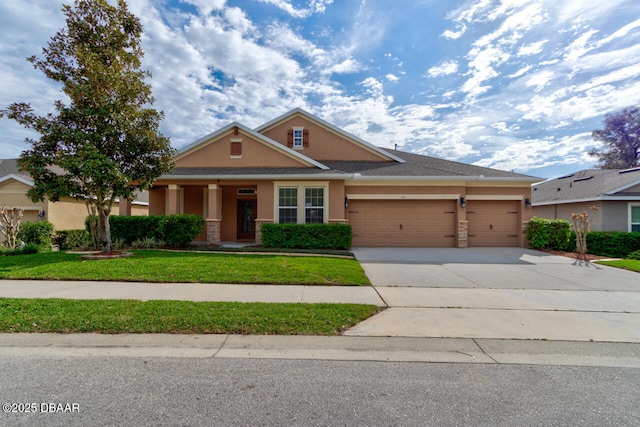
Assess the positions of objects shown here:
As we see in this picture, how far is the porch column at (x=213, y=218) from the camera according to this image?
13.6 metres

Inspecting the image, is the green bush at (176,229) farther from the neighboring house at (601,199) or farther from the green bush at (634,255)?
the neighboring house at (601,199)

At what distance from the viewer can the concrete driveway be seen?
4.50 meters

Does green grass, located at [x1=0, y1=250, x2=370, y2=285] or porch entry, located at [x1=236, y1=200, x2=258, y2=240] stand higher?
porch entry, located at [x1=236, y1=200, x2=258, y2=240]

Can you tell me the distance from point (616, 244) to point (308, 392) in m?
16.1

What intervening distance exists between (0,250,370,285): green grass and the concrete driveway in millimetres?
1186

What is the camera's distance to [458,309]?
5.45 metres

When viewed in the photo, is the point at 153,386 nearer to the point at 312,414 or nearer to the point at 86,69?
the point at 312,414

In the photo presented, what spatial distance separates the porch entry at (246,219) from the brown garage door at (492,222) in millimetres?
10980

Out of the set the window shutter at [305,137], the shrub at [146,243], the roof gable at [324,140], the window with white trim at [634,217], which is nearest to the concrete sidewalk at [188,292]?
the shrub at [146,243]

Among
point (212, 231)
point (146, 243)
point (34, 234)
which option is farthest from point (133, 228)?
point (34, 234)

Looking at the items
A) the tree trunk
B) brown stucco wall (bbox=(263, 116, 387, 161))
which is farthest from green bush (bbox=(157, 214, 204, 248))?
brown stucco wall (bbox=(263, 116, 387, 161))

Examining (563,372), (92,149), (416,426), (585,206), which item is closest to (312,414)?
(416,426)

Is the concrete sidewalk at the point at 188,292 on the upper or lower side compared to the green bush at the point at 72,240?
lower

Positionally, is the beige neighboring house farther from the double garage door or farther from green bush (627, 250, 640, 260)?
green bush (627, 250, 640, 260)
